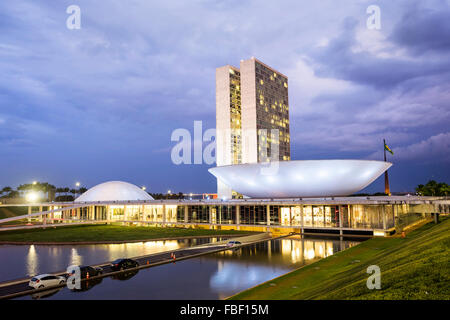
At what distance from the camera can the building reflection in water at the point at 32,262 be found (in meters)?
22.3

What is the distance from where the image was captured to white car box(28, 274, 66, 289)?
688 inches

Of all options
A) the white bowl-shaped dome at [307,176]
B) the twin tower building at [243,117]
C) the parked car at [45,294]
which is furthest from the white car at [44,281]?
the twin tower building at [243,117]

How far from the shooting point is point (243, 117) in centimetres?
10006

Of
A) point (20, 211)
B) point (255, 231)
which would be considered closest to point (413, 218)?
point (255, 231)

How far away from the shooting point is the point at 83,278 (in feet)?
63.9

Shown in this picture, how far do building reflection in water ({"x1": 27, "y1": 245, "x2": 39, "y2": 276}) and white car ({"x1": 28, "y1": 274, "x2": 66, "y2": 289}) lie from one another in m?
4.40

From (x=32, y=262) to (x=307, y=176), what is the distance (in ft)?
105

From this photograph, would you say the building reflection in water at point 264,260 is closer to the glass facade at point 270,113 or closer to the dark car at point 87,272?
the dark car at point 87,272

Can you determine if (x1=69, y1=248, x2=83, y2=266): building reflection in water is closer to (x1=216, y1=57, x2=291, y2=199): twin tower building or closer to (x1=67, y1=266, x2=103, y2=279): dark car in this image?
(x1=67, y1=266, x2=103, y2=279): dark car

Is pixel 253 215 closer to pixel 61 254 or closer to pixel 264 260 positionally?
pixel 264 260

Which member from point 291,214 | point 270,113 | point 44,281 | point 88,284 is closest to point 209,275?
point 88,284
